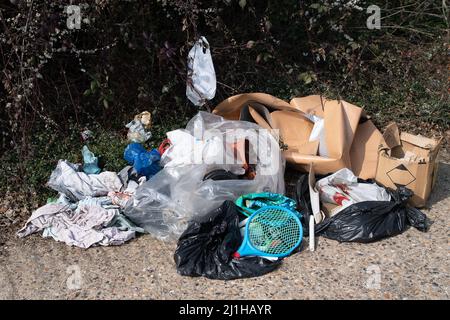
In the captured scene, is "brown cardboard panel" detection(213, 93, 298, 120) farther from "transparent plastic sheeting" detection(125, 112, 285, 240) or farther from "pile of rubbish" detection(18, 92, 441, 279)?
"transparent plastic sheeting" detection(125, 112, 285, 240)

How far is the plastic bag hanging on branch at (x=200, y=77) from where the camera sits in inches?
185

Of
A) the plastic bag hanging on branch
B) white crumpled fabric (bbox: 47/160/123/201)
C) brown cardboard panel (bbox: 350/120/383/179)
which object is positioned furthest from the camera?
the plastic bag hanging on branch

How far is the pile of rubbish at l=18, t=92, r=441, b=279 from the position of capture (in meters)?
3.53

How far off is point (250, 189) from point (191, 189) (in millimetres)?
420

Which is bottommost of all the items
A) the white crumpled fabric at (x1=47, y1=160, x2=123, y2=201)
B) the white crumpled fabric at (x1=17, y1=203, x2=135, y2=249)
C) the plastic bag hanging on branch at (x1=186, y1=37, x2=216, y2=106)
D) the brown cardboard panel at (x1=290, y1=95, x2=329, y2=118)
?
the white crumpled fabric at (x1=17, y1=203, x2=135, y2=249)

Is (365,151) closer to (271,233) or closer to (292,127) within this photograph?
(292,127)

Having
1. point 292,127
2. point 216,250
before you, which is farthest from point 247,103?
point 216,250

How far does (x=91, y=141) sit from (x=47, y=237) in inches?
45.1

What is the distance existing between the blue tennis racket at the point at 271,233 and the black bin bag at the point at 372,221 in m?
0.17

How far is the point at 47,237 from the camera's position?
3.83 metres

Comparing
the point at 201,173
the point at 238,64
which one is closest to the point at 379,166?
the point at 201,173

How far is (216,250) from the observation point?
3.44 m

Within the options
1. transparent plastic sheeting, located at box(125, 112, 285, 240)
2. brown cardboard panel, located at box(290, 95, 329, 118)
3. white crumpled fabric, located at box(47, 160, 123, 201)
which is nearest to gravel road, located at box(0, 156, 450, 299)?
transparent plastic sheeting, located at box(125, 112, 285, 240)

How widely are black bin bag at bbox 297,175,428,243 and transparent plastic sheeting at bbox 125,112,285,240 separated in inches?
16.4
